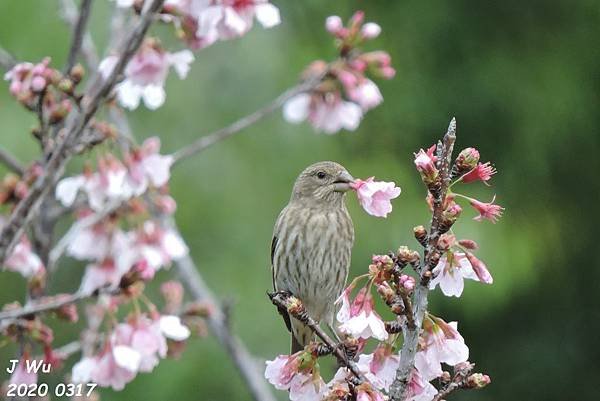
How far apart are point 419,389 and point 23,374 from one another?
133cm

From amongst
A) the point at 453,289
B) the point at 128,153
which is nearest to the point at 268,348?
the point at 128,153

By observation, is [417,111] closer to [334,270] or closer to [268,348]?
[268,348]

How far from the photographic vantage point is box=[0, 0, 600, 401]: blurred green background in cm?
638

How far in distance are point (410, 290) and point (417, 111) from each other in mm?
4433

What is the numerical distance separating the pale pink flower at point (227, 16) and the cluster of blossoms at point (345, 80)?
0.54 metres

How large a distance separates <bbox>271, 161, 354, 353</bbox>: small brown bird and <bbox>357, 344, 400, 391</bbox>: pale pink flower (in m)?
1.45

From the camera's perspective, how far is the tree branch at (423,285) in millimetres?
2261

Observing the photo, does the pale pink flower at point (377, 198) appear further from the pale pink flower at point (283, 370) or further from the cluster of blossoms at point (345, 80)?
the cluster of blossoms at point (345, 80)

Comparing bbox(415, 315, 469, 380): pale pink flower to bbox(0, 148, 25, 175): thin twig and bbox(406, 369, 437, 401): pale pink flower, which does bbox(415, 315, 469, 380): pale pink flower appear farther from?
bbox(0, 148, 25, 175): thin twig

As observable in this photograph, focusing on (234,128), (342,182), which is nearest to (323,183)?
(342,182)

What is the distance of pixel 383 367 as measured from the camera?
257cm

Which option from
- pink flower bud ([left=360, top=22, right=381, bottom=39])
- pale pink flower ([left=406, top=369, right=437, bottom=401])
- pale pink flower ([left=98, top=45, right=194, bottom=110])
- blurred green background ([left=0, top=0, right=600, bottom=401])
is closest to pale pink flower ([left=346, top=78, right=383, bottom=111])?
pink flower bud ([left=360, top=22, right=381, bottom=39])

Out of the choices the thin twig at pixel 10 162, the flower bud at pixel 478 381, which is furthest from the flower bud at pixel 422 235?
the thin twig at pixel 10 162

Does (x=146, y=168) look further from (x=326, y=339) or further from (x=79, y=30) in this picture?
(x=326, y=339)
